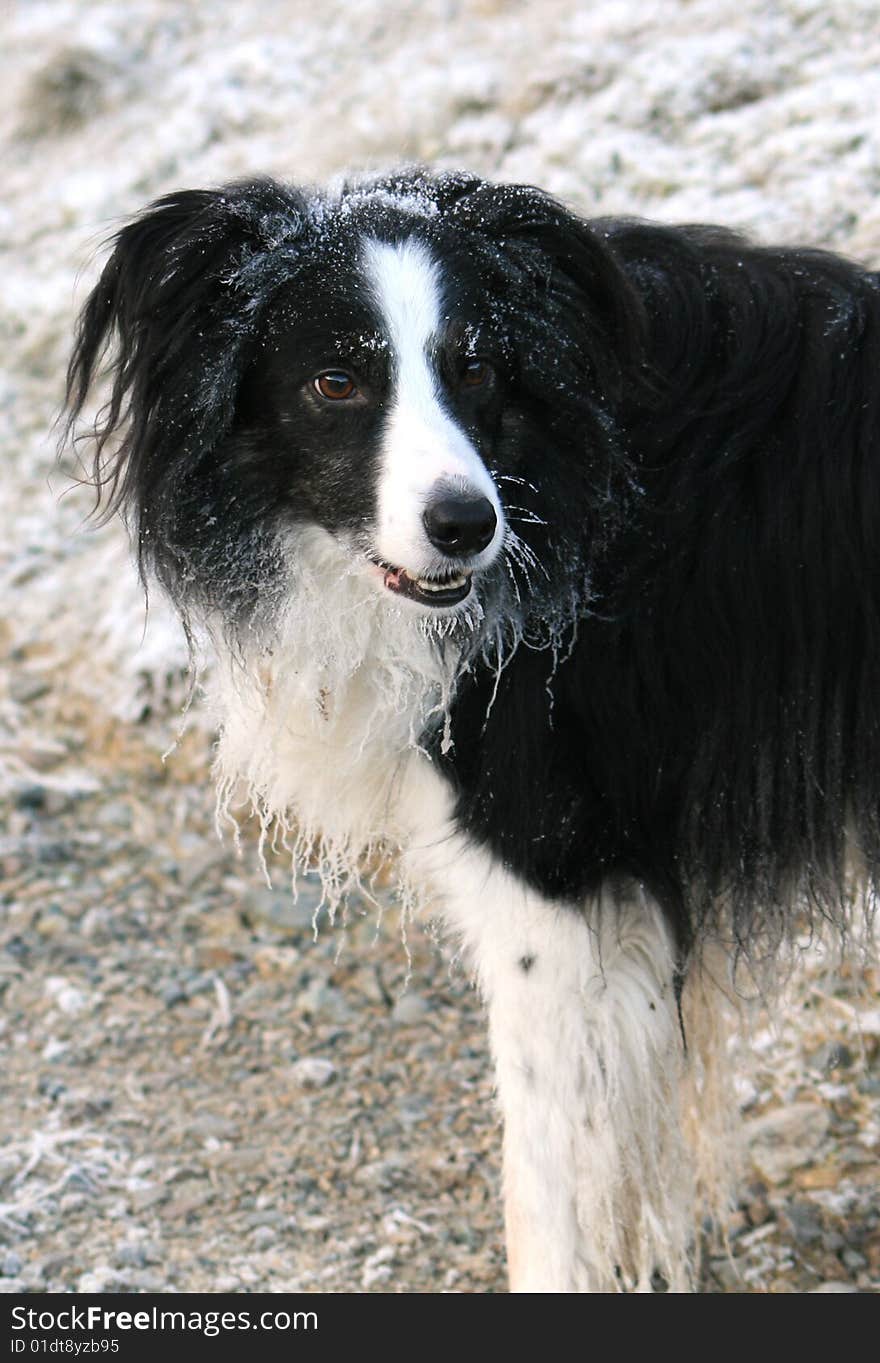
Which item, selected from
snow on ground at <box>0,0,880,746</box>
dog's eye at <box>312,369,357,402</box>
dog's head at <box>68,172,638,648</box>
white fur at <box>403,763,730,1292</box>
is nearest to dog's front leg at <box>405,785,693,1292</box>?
white fur at <box>403,763,730,1292</box>

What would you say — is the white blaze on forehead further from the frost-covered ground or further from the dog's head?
the frost-covered ground

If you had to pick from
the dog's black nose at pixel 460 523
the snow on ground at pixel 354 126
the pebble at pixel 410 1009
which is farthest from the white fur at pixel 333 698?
the snow on ground at pixel 354 126

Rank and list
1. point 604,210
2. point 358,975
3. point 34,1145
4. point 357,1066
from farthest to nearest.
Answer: point 604,210
point 358,975
point 357,1066
point 34,1145

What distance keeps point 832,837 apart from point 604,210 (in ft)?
12.1

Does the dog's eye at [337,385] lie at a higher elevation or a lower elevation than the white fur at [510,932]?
higher

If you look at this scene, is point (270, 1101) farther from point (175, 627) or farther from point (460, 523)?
point (460, 523)

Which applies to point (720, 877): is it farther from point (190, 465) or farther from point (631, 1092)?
point (190, 465)

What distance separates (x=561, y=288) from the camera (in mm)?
2879

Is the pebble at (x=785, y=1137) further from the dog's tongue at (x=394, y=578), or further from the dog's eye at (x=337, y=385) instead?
→ the dog's eye at (x=337, y=385)

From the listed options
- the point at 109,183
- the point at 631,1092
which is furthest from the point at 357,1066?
the point at 109,183

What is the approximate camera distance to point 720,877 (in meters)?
3.02

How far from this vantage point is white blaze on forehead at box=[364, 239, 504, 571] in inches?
101

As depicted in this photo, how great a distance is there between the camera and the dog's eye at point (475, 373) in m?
2.77

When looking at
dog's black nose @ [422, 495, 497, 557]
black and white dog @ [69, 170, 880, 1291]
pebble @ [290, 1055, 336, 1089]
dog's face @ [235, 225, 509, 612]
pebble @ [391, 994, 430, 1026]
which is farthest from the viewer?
pebble @ [391, 994, 430, 1026]
